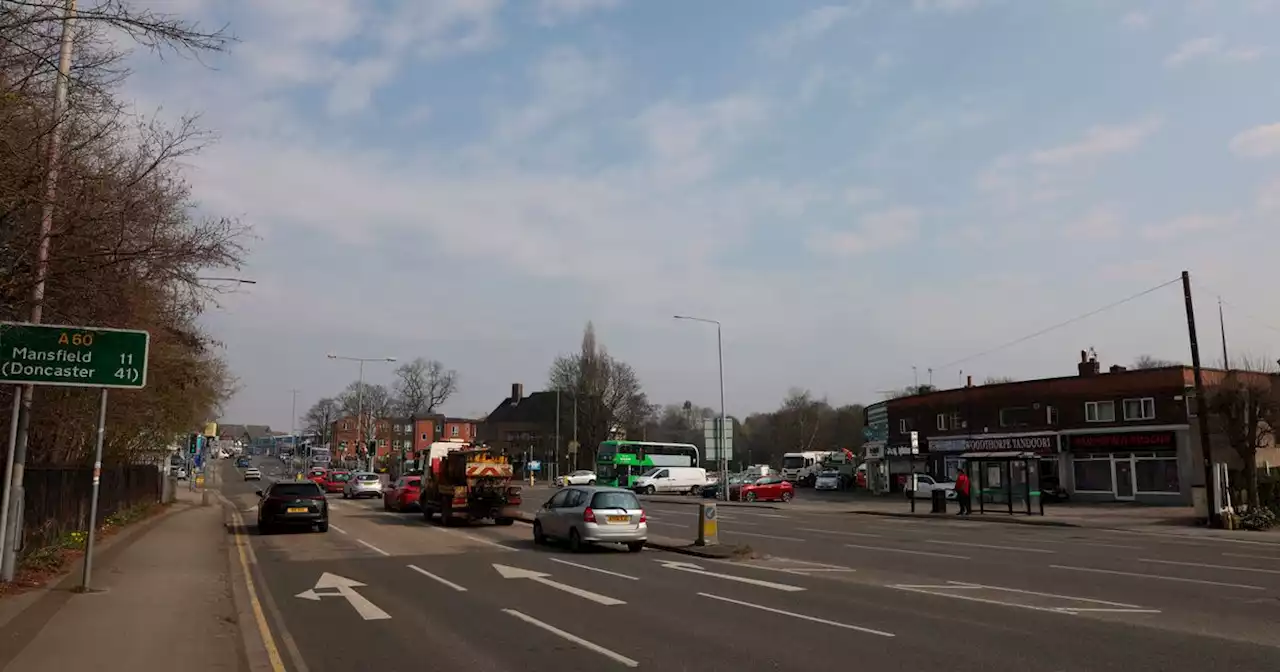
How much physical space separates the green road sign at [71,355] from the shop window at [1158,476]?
4553 cm

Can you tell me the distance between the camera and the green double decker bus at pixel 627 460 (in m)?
64.9

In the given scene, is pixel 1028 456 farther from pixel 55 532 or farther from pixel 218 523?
pixel 55 532

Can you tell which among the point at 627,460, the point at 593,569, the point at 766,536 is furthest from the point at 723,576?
the point at 627,460

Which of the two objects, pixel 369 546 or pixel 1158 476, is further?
pixel 1158 476

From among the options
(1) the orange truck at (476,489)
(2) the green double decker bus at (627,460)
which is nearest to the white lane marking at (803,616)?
(1) the orange truck at (476,489)

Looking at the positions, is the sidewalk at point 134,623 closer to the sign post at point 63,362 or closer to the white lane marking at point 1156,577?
the sign post at point 63,362

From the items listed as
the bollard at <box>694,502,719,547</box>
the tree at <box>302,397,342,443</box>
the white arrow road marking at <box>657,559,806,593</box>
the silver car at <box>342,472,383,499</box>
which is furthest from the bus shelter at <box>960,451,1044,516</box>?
the tree at <box>302,397,342,443</box>

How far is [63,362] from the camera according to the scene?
12.3m

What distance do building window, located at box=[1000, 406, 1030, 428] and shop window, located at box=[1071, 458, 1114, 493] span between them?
3855mm

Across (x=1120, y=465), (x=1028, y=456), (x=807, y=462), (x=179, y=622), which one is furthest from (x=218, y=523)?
(x=807, y=462)

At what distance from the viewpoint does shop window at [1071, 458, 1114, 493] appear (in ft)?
152

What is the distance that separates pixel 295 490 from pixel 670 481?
3882 cm

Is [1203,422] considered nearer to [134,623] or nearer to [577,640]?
[577,640]

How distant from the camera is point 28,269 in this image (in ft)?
34.6
